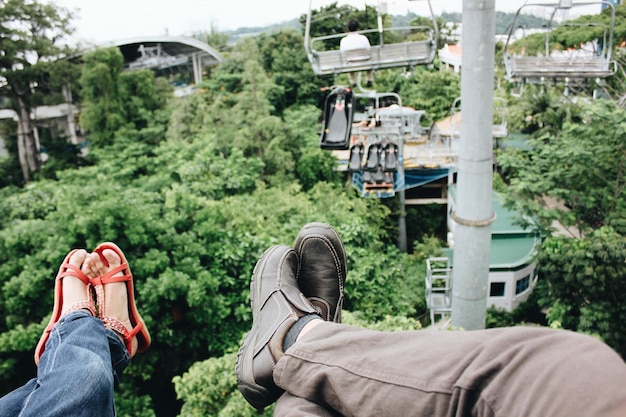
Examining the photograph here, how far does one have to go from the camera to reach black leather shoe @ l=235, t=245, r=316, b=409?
4.83ft

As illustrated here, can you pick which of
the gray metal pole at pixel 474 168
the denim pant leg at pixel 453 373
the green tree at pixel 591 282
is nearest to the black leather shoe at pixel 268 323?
the denim pant leg at pixel 453 373

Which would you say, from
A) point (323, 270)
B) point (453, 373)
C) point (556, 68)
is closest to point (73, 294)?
point (323, 270)

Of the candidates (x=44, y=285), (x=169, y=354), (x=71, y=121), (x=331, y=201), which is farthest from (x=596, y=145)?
(x=71, y=121)

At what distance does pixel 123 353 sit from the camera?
1773 millimetres

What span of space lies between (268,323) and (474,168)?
8.72 ft

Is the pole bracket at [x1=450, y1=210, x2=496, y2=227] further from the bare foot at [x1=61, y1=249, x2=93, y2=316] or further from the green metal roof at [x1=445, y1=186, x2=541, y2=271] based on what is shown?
the green metal roof at [x1=445, y1=186, x2=541, y2=271]

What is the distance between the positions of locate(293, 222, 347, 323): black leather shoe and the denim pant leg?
1.77ft

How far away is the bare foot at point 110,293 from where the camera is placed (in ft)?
6.30

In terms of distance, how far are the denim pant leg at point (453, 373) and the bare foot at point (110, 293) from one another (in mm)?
853

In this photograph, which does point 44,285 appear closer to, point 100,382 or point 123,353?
point 123,353

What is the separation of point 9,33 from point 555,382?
14.6m

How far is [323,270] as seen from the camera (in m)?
2.05

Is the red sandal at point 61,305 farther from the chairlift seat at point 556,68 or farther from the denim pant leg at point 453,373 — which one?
the chairlift seat at point 556,68

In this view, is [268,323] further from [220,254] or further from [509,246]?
[509,246]
